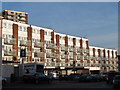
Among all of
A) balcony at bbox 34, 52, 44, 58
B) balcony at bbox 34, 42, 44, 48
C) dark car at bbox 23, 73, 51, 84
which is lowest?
dark car at bbox 23, 73, 51, 84

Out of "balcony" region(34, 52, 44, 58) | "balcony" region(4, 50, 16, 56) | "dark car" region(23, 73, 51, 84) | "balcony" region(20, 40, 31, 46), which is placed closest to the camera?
"dark car" region(23, 73, 51, 84)

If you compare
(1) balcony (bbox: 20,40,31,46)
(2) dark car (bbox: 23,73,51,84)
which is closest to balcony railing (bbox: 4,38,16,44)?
(1) balcony (bbox: 20,40,31,46)

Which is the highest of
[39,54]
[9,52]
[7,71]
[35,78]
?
[9,52]

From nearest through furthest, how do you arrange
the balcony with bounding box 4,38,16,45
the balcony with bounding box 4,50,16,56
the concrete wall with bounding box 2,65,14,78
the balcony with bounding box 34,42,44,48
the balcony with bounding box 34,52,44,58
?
the concrete wall with bounding box 2,65,14,78 < the balcony with bounding box 4,50,16,56 < the balcony with bounding box 4,38,16,45 < the balcony with bounding box 34,52,44,58 < the balcony with bounding box 34,42,44,48

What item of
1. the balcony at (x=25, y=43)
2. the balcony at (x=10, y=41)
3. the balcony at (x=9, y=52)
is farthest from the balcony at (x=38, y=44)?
the balcony at (x=9, y=52)

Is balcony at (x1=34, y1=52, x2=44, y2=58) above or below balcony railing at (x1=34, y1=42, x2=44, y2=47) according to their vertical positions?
below

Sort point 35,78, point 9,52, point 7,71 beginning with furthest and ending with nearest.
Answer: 1. point 9,52
2. point 7,71
3. point 35,78

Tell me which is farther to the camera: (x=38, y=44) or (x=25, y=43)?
(x=38, y=44)

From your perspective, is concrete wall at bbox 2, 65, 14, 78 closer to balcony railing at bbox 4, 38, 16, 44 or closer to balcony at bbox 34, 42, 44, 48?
balcony railing at bbox 4, 38, 16, 44

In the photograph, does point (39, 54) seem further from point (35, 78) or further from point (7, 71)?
point (35, 78)

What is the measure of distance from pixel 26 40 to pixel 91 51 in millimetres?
Answer: 41105

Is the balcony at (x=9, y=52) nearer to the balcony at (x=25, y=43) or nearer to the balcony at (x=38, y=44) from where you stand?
the balcony at (x=25, y=43)

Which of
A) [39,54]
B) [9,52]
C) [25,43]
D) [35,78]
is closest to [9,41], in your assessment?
[9,52]

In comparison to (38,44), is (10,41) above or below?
above
